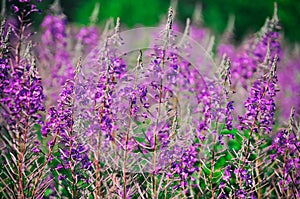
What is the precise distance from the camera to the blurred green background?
45.8 ft

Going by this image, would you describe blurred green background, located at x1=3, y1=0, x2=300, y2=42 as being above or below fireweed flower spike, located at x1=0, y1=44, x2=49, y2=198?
above

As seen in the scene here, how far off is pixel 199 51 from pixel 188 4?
1086 cm

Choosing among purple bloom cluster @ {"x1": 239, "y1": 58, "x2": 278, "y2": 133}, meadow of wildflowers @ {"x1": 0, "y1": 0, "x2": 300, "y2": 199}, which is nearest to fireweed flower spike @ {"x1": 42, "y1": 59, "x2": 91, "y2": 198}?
Result: meadow of wildflowers @ {"x1": 0, "y1": 0, "x2": 300, "y2": 199}

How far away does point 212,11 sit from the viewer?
15.0 metres

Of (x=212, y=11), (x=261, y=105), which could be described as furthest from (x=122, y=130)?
(x=212, y=11)

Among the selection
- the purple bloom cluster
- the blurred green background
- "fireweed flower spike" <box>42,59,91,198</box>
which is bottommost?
"fireweed flower spike" <box>42,59,91,198</box>

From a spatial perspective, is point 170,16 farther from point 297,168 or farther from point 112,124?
point 297,168

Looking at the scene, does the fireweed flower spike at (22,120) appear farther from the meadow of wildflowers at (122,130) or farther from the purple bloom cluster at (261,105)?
the purple bloom cluster at (261,105)

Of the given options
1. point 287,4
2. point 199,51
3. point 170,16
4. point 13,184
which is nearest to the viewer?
point 170,16

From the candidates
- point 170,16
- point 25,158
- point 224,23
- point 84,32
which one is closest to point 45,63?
point 84,32

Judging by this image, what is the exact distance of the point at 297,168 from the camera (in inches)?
128

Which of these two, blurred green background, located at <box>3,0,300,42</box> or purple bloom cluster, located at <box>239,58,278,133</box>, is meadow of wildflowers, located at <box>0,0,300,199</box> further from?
blurred green background, located at <box>3,0,300,42</box>

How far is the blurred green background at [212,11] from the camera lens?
13.9 metres

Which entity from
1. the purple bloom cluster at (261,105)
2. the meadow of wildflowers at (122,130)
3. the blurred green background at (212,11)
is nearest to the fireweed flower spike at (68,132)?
the meadow of wildflowers at (122,130)
